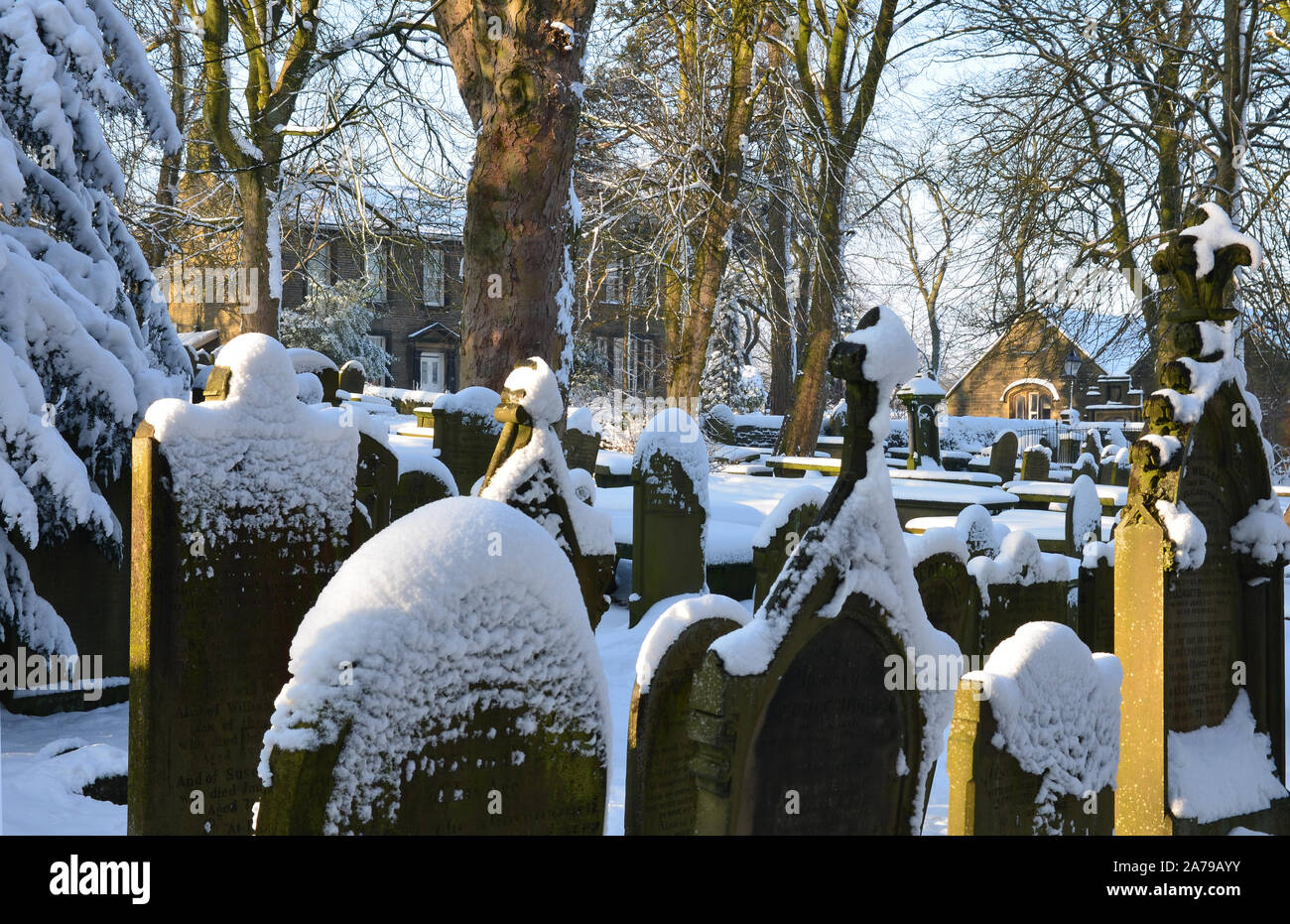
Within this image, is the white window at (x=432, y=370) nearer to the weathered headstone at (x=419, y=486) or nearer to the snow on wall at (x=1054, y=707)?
the weathered headstone at (x=419, y=486)

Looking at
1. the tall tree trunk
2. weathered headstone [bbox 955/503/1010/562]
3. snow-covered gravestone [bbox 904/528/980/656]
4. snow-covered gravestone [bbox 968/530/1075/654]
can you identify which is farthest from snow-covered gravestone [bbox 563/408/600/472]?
snow-covered gravestone [bbox 904/528/980/656]

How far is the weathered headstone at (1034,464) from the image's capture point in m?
19.4

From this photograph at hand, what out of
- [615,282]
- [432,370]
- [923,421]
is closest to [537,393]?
[923,421]

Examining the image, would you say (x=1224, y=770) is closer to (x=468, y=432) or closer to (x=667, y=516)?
(x=667, y=516)

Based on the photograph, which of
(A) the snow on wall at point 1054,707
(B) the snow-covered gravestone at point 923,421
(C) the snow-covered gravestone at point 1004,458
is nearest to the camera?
(A) the snow on wall at point 1054,707

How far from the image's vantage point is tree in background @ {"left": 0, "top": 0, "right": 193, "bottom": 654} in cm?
639

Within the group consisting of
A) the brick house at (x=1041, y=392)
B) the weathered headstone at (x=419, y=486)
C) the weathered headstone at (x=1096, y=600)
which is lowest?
the weathered headstone at (x=1096, y=600)

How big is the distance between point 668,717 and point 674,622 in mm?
345

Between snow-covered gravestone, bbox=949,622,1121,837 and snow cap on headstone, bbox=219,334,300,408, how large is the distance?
8.83ft

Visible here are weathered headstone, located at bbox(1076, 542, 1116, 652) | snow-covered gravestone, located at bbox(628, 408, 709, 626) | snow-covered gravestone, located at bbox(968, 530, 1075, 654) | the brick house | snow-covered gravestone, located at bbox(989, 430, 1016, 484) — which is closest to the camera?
snow-covered gravestone, located at bbox(968, 530, 1075, 654)

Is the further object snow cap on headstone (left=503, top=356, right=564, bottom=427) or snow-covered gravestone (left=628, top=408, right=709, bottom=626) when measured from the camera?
snow-covered gravestone (left=628, top=408, right=709, bottom=626)

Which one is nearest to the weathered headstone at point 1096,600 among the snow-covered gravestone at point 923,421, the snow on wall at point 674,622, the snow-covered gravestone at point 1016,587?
the snow-covered gravestone at point 1016,587

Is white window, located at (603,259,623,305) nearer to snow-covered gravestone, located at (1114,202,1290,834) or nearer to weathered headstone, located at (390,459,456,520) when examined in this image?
weathered headstone, located at (390,459,456,520)

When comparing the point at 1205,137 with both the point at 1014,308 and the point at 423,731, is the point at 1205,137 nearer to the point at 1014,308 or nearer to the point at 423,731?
the point at 1014,308
